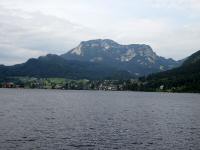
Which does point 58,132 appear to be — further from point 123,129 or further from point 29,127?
point 123,129

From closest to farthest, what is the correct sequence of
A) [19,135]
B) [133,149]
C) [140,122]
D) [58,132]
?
[133,149] → [19,135] → [58,132] → [140,122]

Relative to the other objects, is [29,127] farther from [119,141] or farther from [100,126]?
[119,141]

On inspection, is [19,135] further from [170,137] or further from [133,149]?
[170,137]

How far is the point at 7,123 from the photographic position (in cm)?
10544

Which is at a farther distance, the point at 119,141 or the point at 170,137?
the point at 170,137

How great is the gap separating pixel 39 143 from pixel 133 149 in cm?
1845

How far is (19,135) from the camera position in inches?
3287

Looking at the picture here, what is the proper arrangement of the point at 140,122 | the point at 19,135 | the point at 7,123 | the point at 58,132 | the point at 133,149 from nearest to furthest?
the point at 133,149 < the point at 19,135 < the point at 58,132 < the point at 7,123 < the point at 140,122

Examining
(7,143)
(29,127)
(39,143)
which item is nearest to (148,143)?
(39,143)

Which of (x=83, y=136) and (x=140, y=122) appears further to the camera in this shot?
(x=140, y=122)

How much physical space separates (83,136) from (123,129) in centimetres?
1686

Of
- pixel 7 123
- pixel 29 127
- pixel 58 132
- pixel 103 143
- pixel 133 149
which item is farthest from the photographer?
pixel 7 123

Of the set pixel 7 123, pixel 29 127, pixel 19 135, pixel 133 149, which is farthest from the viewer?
pixel 7 123

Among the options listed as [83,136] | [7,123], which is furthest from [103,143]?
[7,123]
